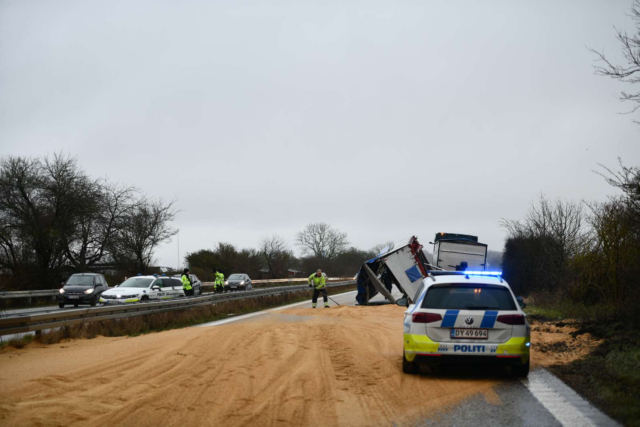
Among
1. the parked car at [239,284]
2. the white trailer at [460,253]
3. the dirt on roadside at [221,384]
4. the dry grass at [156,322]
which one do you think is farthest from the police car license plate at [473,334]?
the parked car at [239,284]

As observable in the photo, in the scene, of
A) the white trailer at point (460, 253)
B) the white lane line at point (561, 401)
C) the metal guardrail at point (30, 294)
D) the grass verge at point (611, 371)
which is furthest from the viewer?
the metal guardrail at point (30, 294)

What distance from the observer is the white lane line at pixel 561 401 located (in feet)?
21.0

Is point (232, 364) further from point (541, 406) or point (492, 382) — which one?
point (541, 406)

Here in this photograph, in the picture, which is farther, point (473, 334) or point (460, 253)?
point (460, 253)

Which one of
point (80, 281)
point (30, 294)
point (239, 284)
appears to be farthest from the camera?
point (239, 284)

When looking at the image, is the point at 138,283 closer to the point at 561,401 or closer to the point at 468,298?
the point at 468,298

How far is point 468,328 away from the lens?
28.7 ft

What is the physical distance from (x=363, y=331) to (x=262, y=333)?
107 inches

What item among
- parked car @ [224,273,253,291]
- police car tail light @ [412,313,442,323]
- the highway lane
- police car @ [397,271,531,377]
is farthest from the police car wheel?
parked car @ [224,273,253,291]

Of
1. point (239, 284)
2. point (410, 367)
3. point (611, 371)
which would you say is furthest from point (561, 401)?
point (239, 284)

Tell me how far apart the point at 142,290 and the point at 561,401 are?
2143 cm

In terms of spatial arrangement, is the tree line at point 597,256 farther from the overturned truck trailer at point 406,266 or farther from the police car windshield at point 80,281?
the police car windshield at point 80,281

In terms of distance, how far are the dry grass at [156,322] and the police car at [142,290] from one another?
335 cm

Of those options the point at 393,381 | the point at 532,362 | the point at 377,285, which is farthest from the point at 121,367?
the point at 377,285
